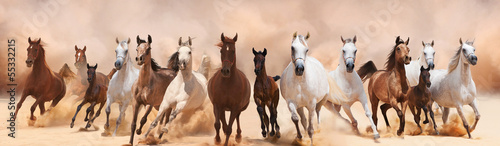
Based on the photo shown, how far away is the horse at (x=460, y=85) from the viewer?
9.97 m

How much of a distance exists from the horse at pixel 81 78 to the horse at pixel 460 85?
919 centimetres

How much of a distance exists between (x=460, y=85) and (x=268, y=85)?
4.90 meters

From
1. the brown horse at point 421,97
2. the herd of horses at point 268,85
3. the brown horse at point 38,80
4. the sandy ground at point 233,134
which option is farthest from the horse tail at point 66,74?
the brown horse at point 421,97

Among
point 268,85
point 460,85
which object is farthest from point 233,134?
point 460,85

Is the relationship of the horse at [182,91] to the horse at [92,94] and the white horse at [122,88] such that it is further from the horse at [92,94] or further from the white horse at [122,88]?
the horse at [92,94]

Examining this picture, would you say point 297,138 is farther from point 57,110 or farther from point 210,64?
point 57,110

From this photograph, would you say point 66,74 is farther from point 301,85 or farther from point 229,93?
point 301,85

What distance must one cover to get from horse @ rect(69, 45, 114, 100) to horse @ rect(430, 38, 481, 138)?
9.19 metres

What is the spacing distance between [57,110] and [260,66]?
7862mm

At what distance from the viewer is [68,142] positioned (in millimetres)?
9125

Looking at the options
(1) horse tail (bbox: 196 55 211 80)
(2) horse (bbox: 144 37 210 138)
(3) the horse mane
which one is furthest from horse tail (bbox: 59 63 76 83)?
(3) the horse mane

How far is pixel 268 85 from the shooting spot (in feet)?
28.7

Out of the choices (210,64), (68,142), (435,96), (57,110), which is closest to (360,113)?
(435,96)

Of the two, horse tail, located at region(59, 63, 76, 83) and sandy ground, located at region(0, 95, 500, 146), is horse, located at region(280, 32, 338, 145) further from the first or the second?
horse tail, located at region(59, 63, 76, 83)
